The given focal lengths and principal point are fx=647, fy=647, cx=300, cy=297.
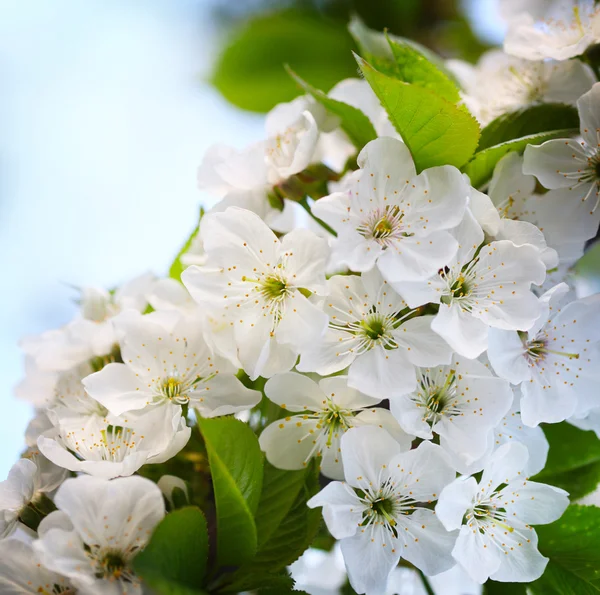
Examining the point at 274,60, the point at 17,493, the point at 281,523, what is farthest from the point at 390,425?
the point at 274,60

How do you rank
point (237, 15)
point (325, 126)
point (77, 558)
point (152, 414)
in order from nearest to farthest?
point (77, 558)
point (152, 414)
point (325, 126)
point (237, 15)

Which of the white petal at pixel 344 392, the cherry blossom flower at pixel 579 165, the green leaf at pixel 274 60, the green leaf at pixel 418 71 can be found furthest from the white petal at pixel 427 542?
the green leaf at pixel 274 60

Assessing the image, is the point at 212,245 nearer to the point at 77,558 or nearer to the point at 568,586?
the point at 77,558

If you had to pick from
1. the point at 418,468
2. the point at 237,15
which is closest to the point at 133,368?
the point at 418,468

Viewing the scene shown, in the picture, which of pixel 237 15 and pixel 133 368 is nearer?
pixel 133 368

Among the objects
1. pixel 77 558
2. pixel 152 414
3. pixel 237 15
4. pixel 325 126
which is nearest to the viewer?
pixel 77 558

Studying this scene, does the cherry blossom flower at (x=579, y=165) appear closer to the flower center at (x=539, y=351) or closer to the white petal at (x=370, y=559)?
the flower center at (x=539, y=351)
